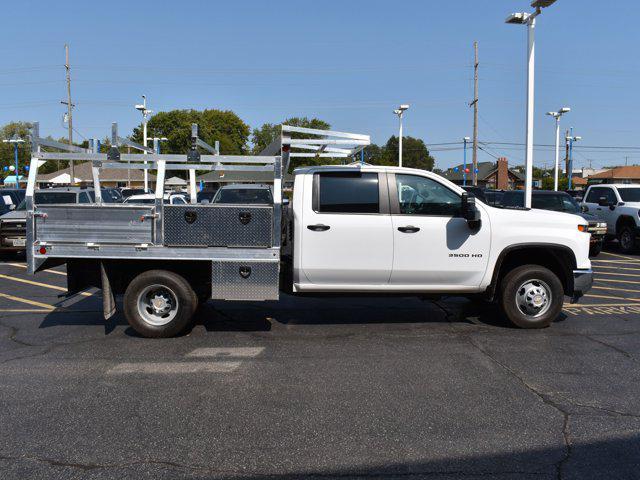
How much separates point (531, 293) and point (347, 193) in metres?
2.62

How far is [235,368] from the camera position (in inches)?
231

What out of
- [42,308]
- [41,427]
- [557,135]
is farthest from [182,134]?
[41,427]

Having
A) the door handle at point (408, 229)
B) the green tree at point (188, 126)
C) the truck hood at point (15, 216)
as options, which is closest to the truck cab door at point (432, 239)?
the door handle at point (408, 229)

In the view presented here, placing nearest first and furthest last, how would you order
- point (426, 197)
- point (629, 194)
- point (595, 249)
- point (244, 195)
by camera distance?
point (426, 197) → point (244, 195) → point (595, 249) → point (629, 194)

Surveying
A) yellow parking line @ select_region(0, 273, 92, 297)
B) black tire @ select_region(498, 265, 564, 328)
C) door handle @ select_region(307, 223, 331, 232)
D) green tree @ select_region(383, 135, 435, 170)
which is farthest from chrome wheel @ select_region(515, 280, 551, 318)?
green tree @ select_region(383, 135, 435, 170)

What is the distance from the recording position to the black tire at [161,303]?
6.75 meters

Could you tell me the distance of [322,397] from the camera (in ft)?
16.5

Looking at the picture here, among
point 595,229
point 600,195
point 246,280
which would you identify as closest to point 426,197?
point 246,280

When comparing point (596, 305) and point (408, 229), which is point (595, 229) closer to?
point (596, 305)

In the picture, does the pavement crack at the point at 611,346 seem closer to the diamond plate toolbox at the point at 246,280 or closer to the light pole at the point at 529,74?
the diamond plate toolbox at the point at 246,280

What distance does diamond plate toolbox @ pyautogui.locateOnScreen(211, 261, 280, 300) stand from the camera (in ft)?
21.6

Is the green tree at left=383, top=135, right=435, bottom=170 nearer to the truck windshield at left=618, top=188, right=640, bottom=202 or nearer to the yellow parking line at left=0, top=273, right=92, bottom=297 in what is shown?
the truck windshield at left=618, top=188, right=640, bottom=202

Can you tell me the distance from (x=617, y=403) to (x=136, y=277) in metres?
5.09

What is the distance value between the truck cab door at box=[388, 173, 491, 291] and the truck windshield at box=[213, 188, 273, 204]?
21.7 ft
